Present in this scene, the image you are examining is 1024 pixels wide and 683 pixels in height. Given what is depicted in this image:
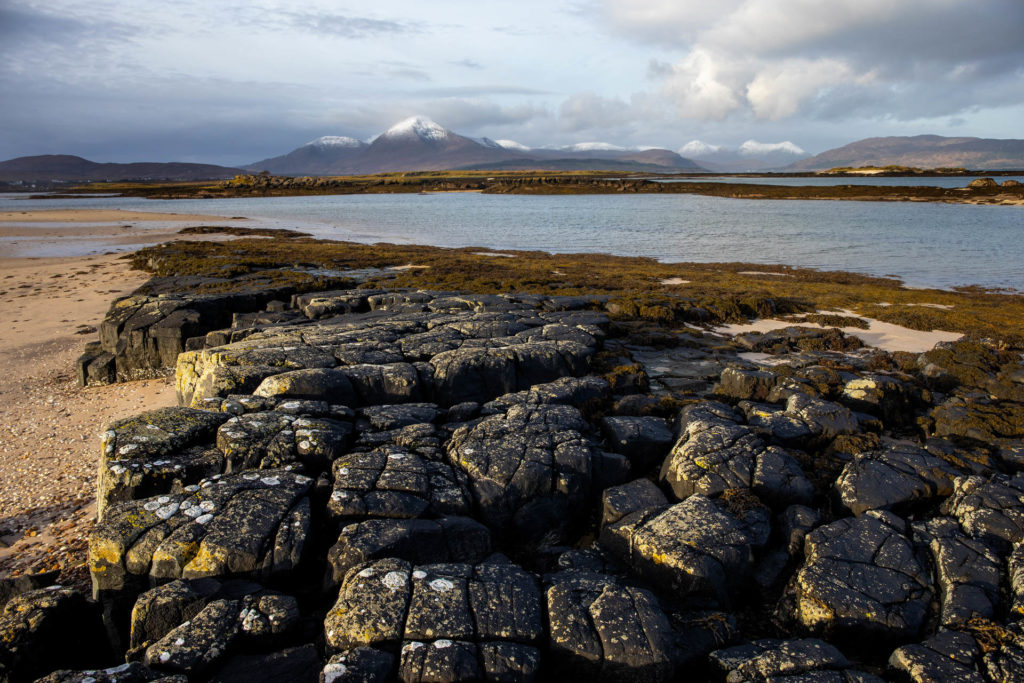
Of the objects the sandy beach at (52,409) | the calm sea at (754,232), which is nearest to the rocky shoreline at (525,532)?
the sandy beach at (52,409)

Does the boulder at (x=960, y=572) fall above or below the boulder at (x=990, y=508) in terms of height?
below

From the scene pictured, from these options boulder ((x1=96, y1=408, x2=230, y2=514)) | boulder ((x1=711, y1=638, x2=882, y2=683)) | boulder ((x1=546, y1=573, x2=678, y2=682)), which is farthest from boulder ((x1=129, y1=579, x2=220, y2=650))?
boulder ((x1=711, y1=638, x2=882, y2=683))

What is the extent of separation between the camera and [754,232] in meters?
54.8

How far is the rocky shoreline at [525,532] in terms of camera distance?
225 inches

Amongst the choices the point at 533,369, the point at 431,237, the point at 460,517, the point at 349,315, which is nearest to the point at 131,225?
the point at 431,237

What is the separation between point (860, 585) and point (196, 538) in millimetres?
8539

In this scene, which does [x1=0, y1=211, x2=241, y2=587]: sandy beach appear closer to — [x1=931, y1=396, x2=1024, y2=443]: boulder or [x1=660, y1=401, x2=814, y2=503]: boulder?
[x1=660, y1=401, x2=814, y2=503]: boulder

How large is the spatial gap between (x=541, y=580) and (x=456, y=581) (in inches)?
47.5

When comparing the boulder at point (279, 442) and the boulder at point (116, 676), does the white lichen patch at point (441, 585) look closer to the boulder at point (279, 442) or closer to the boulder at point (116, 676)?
the boulder at point (116, 676)

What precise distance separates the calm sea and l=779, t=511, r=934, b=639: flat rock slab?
3033 cm

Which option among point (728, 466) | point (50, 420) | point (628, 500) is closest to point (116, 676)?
point (628, 500)

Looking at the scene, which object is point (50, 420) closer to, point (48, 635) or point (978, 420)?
point (48, 635)

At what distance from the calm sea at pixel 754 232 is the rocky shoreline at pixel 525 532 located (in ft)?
92.3

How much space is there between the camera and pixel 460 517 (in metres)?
7.81
